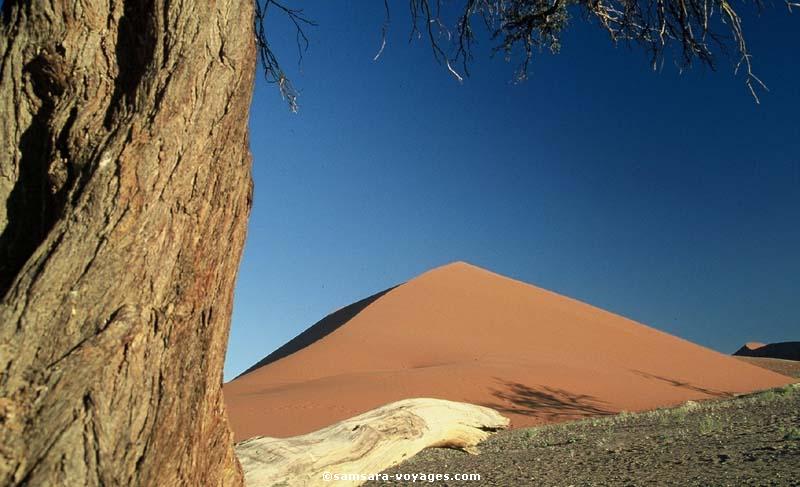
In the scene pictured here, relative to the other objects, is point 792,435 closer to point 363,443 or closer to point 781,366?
point 363,443

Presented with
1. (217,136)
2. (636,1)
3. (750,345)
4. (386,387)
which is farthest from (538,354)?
(750,345)

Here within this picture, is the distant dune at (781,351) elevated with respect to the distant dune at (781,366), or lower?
elevated

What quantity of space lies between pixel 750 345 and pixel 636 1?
212 ft

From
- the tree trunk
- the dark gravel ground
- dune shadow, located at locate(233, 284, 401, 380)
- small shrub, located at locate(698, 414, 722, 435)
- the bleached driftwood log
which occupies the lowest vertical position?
the dark gravel ground

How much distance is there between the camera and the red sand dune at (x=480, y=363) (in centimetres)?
1645

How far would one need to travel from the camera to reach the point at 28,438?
5.45 feet

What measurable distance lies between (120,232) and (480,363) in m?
20.2

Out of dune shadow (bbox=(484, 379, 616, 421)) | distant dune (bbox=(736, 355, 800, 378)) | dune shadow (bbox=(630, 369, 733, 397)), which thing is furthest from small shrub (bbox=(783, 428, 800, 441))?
distant dune (bbox=(736, 355, 800, 378))

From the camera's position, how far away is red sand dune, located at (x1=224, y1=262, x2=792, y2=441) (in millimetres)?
16453

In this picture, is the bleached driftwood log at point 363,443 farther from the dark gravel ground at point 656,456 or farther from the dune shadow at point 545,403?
the dune shadow at point 545,403

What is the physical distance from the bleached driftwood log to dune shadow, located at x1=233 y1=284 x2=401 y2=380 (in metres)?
26.6

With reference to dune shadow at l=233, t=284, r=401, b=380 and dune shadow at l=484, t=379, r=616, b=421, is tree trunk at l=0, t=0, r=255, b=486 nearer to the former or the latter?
dune shadow at l=484, t=379, r=616, b=421

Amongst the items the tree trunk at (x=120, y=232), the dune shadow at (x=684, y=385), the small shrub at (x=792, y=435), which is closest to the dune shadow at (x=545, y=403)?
the dune shadow at (x=684, y=385)

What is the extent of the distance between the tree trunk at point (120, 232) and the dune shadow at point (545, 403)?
13.9 meters
